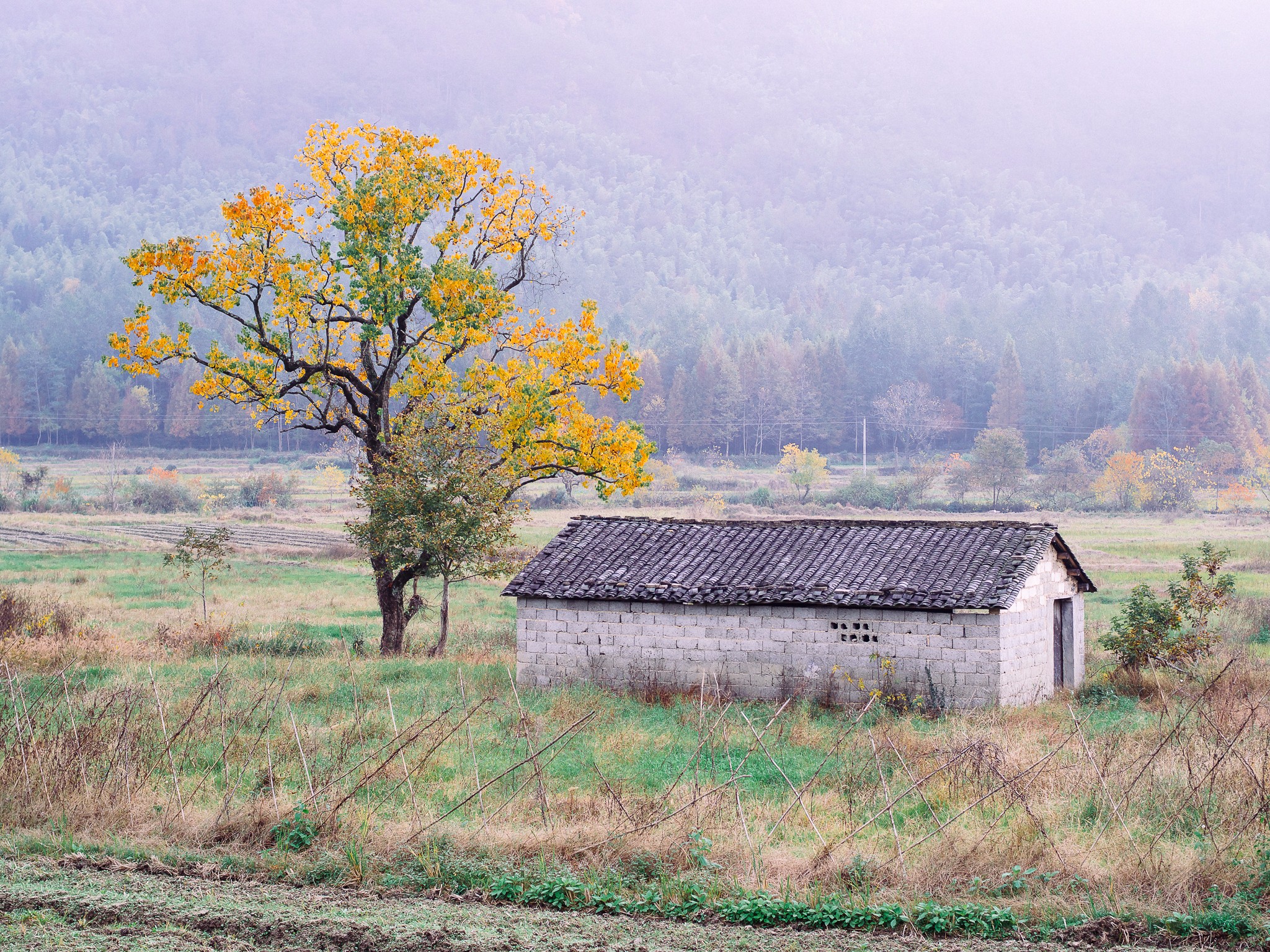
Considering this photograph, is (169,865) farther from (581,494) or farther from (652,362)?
(652,362)

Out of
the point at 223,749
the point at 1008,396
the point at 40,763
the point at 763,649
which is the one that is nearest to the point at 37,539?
the point at 763,649

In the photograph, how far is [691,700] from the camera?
20.8m

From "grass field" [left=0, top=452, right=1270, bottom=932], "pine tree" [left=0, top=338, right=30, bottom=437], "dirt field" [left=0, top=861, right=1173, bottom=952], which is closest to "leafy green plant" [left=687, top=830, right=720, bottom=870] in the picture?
"grass field" [left=0, top=452, right=1270, bottom=932]

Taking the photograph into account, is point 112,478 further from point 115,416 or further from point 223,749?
point 223,749

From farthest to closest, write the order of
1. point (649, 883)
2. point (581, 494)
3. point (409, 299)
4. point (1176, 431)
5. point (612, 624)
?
point (1176, 431) → point (581, 494) → point (409, 299) → point (612, 624) → point (649, 883)

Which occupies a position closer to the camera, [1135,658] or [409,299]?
[1135,658]

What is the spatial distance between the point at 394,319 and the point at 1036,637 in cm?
1713

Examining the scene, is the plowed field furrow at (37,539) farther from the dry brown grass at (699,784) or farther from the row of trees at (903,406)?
the row of trees at (903,406)

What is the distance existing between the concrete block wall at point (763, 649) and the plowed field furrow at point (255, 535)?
39755 millimetres

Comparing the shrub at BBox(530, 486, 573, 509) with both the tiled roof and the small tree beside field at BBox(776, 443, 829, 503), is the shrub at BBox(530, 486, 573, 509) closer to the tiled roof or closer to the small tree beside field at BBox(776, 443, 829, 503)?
the small tree beside field at BBox(776, 443, 829, 503)

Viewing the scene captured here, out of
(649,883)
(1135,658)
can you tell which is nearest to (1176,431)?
(1135,658)

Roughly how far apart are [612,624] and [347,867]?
509 inches

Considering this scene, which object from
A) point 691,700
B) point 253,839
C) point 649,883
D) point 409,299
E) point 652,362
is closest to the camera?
point 649,883

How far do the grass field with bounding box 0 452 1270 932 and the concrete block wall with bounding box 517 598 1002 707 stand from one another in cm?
81
